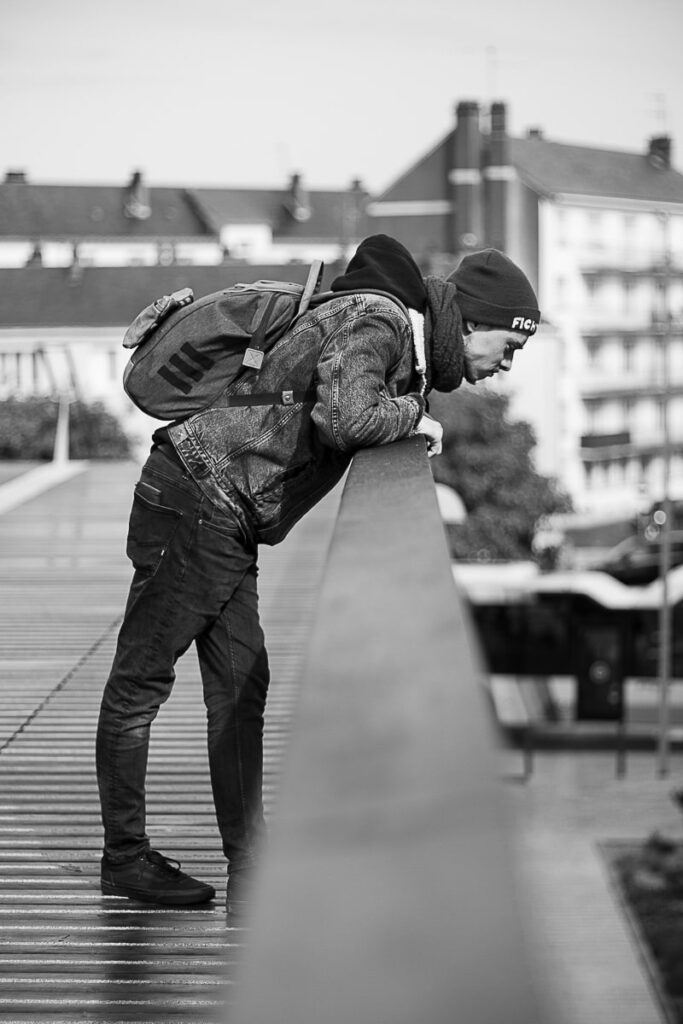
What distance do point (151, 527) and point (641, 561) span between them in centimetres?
4290

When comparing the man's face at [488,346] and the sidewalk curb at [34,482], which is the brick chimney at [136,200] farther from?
the man's face at [488,346]

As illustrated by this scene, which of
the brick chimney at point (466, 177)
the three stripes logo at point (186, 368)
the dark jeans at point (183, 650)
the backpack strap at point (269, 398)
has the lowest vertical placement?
the dark jeans at point (183, 650)

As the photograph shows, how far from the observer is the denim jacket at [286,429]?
3.47 metres

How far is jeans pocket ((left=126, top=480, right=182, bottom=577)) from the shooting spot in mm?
3600

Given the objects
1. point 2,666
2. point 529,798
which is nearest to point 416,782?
point 2,666

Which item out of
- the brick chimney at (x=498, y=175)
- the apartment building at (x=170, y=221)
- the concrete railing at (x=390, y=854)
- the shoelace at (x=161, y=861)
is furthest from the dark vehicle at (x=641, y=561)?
the apartment building at (x=170, y=221)

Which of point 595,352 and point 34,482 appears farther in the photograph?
point 595,352

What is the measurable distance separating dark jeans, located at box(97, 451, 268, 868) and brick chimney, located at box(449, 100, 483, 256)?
2840 inches

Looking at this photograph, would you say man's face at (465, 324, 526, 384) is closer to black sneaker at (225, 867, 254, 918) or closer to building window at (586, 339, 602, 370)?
black sneaker at (225, 867, 254, 918)

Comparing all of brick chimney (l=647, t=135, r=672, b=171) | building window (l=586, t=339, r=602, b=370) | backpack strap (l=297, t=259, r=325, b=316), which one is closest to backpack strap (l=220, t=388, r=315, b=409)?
backpack strap (l=297, t=259, r=325, b=316)

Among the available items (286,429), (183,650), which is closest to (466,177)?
(183,650)

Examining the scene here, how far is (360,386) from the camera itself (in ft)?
11.0

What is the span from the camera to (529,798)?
2575 cm

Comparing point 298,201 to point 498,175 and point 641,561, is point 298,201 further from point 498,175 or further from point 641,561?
point 641,561
